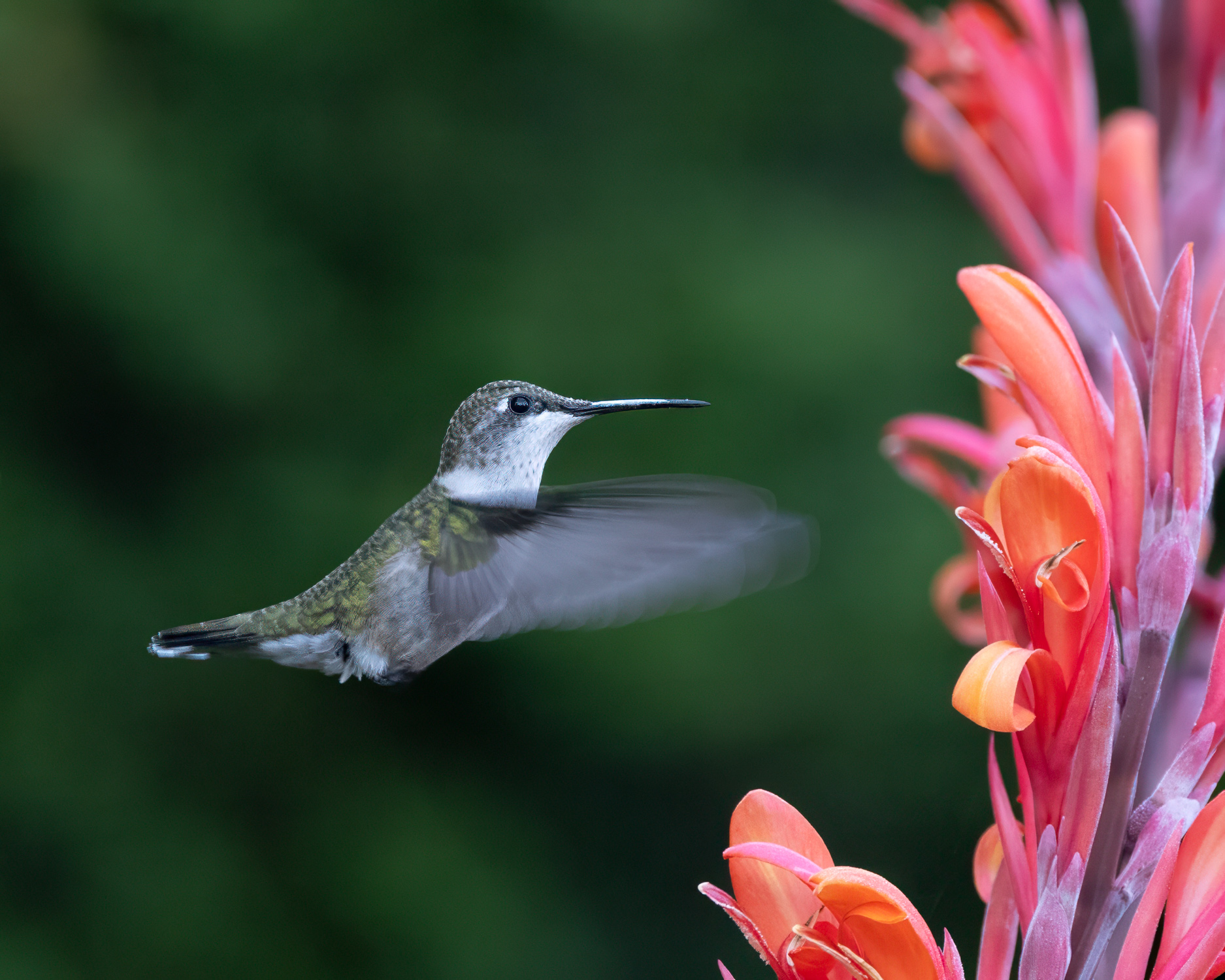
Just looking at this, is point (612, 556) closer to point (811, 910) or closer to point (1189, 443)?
point (811, 910)

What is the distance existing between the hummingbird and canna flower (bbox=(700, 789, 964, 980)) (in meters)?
0.15

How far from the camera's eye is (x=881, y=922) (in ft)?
2.07

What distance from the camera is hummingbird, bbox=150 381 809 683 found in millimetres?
805

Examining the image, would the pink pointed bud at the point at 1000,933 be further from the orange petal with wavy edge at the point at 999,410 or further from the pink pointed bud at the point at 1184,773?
the orange petal with wavy edge at the point at 999,410

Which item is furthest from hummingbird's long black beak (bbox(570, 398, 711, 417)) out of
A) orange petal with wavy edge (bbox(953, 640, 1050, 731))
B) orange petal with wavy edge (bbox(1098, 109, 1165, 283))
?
orange petal with wavy edge (bbox(1098, 109, 1165, 283))

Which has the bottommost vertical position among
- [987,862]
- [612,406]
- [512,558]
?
[987,862]

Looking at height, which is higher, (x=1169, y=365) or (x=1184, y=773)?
(x=1169, y=365)

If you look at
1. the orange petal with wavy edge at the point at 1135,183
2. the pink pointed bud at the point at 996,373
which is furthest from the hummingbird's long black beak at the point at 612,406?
the orange petal with wavy edge at the point at 1135,183

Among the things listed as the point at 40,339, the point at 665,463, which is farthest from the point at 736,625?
the point at 40,339

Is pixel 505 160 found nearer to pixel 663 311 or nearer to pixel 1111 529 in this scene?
pixel 663 311

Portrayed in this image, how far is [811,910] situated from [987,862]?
15 centimetres

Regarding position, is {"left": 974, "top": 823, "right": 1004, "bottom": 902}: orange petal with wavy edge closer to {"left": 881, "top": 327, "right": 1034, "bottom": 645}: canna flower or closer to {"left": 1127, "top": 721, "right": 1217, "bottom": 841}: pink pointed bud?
{"left": 1127, "top": 721, "right": 1217, "bottom": 841}: pink pointed bud

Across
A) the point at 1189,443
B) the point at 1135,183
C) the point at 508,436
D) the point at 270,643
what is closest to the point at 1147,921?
the point at 1189,443

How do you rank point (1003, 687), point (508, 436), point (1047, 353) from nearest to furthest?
1. point (1003, 687)
2. point (1047, 353)
3. point (508, 436)
